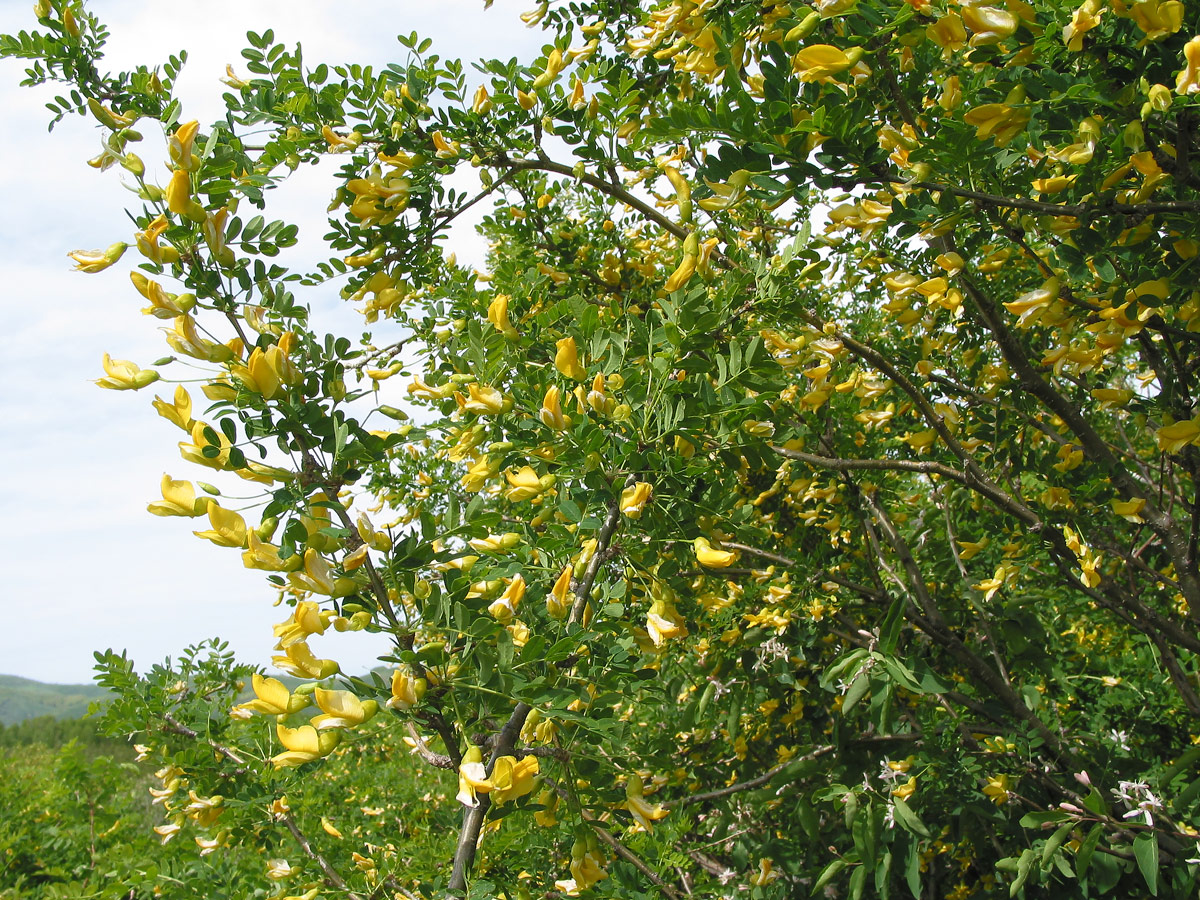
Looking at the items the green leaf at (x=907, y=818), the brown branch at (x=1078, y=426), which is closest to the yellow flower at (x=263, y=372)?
the brown branch at (x=1078, y=426)

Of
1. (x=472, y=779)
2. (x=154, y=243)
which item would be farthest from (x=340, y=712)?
(x=154, y=243)

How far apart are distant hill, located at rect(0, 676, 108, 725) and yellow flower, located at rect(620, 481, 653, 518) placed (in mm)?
123604

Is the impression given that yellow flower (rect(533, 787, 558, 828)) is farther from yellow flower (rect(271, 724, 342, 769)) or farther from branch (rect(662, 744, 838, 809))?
branch (rect(662, 744, 838, 809))

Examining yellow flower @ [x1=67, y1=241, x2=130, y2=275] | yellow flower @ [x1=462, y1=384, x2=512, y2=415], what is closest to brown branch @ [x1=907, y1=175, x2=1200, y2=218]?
yellow flower @ [x1=462, y1=384, x2=512, y2=415]

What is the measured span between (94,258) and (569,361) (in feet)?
2.30

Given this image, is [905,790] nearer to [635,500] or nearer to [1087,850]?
[1087,850]

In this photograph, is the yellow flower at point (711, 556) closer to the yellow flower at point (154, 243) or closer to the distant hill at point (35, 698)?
the yellow flower at point (154, 243)

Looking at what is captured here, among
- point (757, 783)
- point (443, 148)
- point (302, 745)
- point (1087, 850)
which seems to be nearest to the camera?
point (302, 745)

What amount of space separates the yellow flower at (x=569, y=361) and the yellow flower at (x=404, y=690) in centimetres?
53

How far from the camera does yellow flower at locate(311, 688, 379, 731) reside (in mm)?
894

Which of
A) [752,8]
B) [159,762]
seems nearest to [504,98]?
[752,8]

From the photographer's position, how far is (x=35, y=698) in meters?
125

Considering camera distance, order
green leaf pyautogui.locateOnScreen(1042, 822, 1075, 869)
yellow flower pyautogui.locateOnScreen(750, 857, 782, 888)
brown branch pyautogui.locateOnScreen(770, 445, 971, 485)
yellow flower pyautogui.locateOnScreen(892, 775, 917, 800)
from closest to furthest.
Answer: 1. green leaf pyautogui.locateOnScreen(1042, 822, 1075, 869)
2. brown branch pyautogui.locateOnScreen(770, 445, 971, 485)
3. yellow flower pyautogui.locateOnScreen(892, 775, 917, 800)
4. yellow flower pyautogui.locateOnScreen(750, 857, 782, 888)

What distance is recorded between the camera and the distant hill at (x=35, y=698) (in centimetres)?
10969
